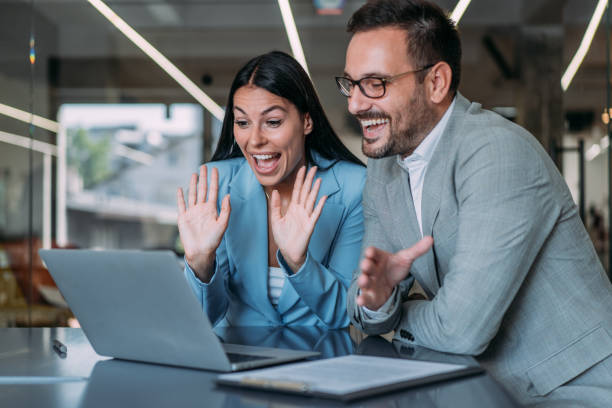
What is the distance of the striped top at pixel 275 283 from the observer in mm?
2150

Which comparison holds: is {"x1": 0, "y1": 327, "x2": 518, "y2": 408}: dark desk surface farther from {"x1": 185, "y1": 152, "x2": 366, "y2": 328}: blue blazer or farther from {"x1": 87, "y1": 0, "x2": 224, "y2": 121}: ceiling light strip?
{"x1": 87, "y1": 0, "x2": 224, "y2": 121}: ceiling light strip

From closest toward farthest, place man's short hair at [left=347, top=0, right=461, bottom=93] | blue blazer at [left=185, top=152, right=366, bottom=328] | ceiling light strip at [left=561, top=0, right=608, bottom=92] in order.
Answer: man's short hair at [left=347, top=0, right=461, bottom=93] → blue blazer at [left=185, top=152, right=366, bottom=328] → ceiling light strip at [left=561, top=0, right=608, bottom=92]

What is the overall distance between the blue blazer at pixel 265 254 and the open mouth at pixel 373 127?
1.35 ft

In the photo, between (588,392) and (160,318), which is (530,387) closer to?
(588,392)

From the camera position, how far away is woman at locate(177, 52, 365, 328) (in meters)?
2.04

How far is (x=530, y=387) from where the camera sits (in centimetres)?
147

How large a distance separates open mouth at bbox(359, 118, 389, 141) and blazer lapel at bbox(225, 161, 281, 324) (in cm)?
55

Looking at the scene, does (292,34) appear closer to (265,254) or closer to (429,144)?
(265,254)

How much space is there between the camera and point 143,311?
1188 millimetres

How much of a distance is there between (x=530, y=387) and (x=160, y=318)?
811 mm

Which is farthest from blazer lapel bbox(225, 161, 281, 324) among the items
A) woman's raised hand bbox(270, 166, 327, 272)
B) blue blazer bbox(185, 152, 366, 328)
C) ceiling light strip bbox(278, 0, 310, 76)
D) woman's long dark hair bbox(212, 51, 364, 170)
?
ceiling light strip bbox(278, 0, 310, 76)

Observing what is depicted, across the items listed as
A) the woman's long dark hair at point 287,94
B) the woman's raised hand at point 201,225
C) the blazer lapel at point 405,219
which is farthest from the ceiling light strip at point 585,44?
the woman's raised hand at point 201,225

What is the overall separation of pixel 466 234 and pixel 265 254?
83 cm

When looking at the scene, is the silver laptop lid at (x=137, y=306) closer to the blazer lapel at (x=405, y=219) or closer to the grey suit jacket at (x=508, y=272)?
the grey suit jacket at (x=508, y=272)
